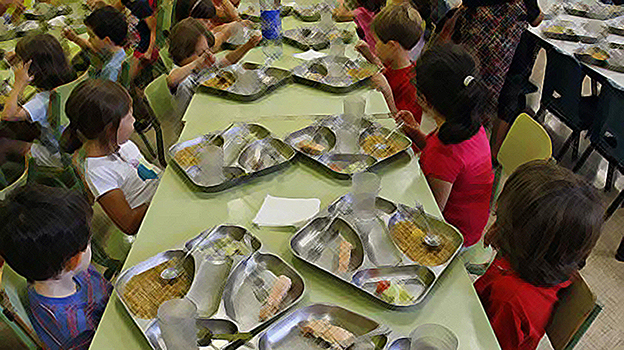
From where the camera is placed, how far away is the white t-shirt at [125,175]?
1587mm

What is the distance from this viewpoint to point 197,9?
275 centimetres

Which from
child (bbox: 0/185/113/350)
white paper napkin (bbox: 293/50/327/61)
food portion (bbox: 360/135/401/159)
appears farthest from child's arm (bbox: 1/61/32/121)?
food portion (bbox: 360/135/401/159)

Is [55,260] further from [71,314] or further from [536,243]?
[536,243]

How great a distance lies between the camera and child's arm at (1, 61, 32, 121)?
2.05 metres

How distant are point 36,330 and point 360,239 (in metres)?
0.84

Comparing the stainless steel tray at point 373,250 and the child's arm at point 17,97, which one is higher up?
the stainless steel tray at point 373,250

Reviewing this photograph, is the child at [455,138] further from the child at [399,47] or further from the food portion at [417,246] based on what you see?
the child at [399,47]

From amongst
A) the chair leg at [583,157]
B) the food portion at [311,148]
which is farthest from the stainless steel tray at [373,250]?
the chair leg at [583,157]

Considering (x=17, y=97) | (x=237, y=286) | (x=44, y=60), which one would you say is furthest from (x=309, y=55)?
(x=237, y=286)

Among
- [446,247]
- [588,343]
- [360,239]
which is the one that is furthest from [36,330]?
[588,343]

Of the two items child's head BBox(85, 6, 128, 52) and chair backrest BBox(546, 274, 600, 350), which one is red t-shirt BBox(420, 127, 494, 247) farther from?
child's head BBox(85, 6, 128, 52)

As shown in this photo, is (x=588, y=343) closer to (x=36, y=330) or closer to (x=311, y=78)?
(x=311, y=78)

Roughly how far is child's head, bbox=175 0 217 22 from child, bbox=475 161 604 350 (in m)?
2.14

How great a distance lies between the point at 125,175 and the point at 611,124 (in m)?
2.15
